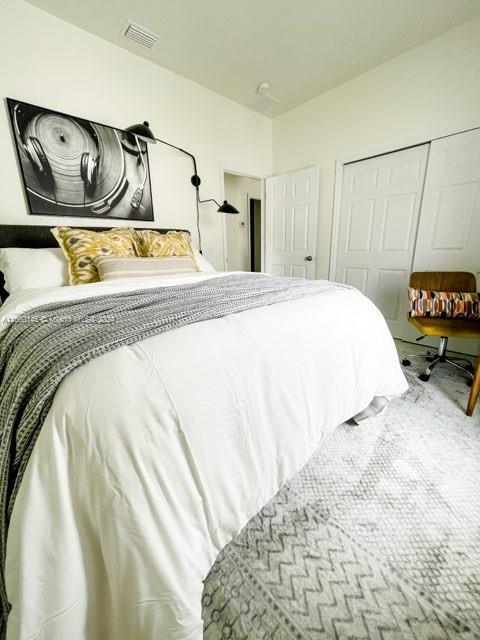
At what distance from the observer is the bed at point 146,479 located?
0.51 metres

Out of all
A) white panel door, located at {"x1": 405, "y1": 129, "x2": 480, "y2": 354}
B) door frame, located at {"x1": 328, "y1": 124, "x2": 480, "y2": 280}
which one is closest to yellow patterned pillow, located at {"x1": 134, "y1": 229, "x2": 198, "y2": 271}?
door frame, located at {"x1": 328, "y1": 124, "x2": 480, "y2": 280}

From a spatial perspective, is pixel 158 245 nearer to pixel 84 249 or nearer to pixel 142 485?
pixel 84 249

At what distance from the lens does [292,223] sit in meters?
3.47

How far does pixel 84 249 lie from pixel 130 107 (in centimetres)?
165

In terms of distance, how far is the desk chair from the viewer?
184 centimetres

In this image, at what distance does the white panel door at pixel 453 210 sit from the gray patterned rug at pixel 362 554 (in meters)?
1.73

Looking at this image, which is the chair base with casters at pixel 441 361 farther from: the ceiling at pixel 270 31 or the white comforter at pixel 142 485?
the ceiling at pixel 270 31

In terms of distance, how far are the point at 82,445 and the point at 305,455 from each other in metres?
0.78

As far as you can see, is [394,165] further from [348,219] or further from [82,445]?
[82,445]

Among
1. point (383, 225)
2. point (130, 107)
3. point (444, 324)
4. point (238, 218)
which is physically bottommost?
point (444, 324)

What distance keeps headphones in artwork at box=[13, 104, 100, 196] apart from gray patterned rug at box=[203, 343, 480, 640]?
269 cm

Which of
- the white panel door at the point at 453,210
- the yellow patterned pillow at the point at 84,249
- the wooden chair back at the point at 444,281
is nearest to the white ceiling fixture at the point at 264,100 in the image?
the white panel door at the point at 453,210

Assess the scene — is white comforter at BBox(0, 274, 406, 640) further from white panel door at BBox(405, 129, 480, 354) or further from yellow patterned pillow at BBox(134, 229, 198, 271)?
white panel door at BBox(405, 129, 480, 354)

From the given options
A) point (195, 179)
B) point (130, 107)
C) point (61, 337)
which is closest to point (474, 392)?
point (61, 337)
